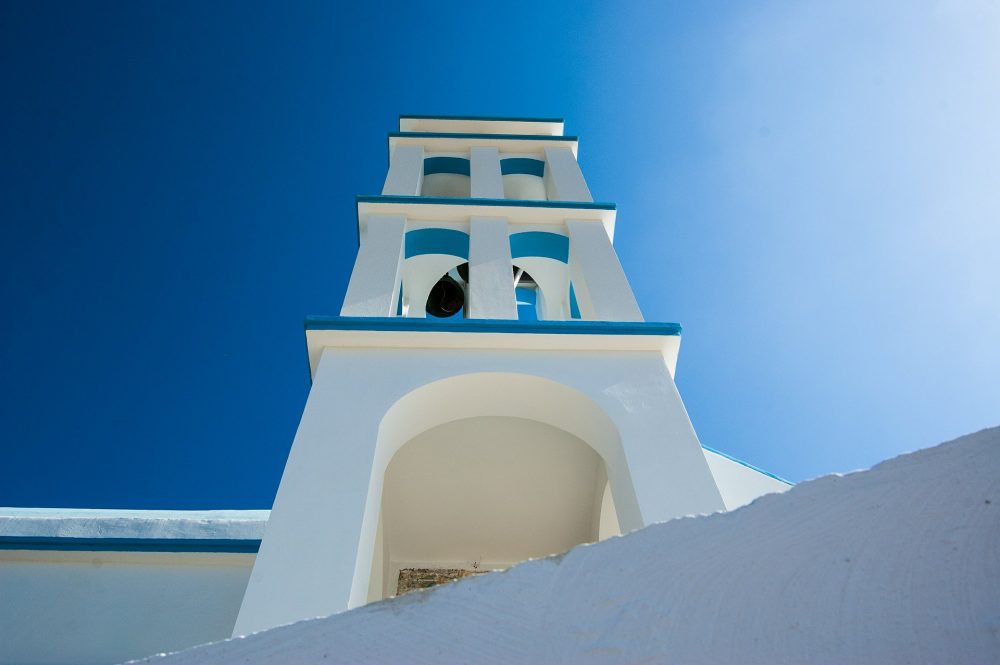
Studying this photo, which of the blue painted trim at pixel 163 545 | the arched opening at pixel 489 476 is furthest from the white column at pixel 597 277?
the blue painted trim at pixel 163 545

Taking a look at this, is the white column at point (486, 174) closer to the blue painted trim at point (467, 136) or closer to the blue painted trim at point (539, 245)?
→ the blue painted trim at point (467, 136)

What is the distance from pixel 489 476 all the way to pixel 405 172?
4285 millimetres

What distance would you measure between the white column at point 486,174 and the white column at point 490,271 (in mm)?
769

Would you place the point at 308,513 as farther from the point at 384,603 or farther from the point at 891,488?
the point at 891,488

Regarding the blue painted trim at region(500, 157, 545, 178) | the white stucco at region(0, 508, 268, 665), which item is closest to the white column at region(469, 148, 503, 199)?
the blue painted trim at region(500, 157, 545, 178)

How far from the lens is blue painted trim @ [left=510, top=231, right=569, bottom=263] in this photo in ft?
22.4

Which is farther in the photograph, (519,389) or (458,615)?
(519,389)

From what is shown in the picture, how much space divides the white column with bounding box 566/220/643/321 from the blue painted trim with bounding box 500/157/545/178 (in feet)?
9.05

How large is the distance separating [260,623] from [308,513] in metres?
0.63

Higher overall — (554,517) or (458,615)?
(554,517)

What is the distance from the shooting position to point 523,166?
30.9 feet

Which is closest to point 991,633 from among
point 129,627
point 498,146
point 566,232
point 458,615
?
point 458,615

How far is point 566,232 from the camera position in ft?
22.4

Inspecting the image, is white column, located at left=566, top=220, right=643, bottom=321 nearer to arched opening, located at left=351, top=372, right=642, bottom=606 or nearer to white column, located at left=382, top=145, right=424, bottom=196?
arched opening, located at left=351, top=372, right=642, bottom=606
